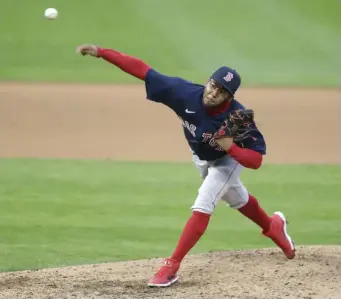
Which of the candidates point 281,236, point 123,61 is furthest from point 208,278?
point 123,61

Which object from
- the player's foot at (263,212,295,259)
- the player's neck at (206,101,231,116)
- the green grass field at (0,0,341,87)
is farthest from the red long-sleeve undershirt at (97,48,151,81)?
the green grass field at (0,0,341,87)

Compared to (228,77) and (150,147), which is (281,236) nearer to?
(228,77)

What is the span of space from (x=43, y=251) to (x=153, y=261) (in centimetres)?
116

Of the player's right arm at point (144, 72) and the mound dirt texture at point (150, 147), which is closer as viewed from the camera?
the mound dirt texture at point (150, 147)

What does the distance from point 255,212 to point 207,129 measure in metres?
1.01

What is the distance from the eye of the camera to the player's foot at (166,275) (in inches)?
224

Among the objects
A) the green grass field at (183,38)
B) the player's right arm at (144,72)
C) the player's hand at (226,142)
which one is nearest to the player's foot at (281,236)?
the player's hand at (226,142)

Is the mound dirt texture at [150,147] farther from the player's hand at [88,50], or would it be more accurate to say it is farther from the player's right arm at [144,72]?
the player's hand at [88,50]

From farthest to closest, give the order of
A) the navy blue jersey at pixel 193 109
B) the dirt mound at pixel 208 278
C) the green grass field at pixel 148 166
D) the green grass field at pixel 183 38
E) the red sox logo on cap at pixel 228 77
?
1. the green grass field at pixel 183 38
2. the green grass field at pixel 148 166
3. the navy blue jersey at pixel 193 109
4. the red sox logo on cap at pixel 228 77
5. the dirt mound at pixel 208 278

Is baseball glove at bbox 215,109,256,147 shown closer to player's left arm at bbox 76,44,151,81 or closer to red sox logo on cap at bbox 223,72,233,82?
red sox logo on cap at bbox 223,72,233,82

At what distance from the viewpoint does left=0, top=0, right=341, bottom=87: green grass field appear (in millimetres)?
18781

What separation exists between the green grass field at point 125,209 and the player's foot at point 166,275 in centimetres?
126

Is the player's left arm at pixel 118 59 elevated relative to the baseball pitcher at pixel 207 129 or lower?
elevated

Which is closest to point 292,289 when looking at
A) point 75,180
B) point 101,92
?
point 75,180
